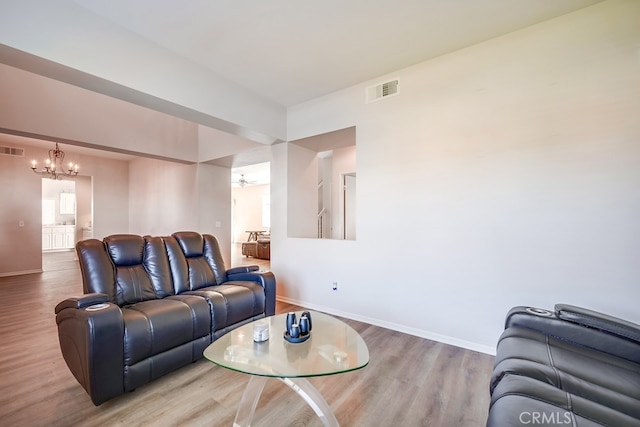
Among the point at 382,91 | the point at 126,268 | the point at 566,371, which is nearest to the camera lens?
the point at 566,371

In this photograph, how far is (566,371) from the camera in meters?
1.26

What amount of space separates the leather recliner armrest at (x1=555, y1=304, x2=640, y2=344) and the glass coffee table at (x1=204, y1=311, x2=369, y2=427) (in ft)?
4.14

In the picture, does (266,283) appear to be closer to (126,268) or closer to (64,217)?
(126,268)

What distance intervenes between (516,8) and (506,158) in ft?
3.96

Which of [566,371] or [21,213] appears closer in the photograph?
[566,371]

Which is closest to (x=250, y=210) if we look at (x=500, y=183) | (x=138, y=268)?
(x=138, y=268)

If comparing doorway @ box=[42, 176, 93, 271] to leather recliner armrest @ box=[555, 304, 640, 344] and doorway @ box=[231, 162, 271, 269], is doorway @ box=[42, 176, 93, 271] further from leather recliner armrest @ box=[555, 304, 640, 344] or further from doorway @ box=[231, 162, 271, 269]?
leather recliner armrest @ box=[555, 304, 640, 344]

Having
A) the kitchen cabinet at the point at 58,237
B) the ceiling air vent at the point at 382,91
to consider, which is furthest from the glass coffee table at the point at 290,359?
the kitchen cabinet at the point at 58,237

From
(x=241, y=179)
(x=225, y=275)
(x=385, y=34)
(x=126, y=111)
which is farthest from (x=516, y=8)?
(x=241, y=179)

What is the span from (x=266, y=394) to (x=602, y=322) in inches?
84.0

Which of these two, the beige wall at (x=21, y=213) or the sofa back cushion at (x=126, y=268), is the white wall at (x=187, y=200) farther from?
the sofa back cushion at (x=126, y=268)

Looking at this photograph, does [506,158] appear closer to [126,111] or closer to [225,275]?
[225,275]

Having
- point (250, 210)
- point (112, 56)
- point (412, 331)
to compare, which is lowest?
point (412, 331)

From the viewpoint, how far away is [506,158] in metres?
2.47
